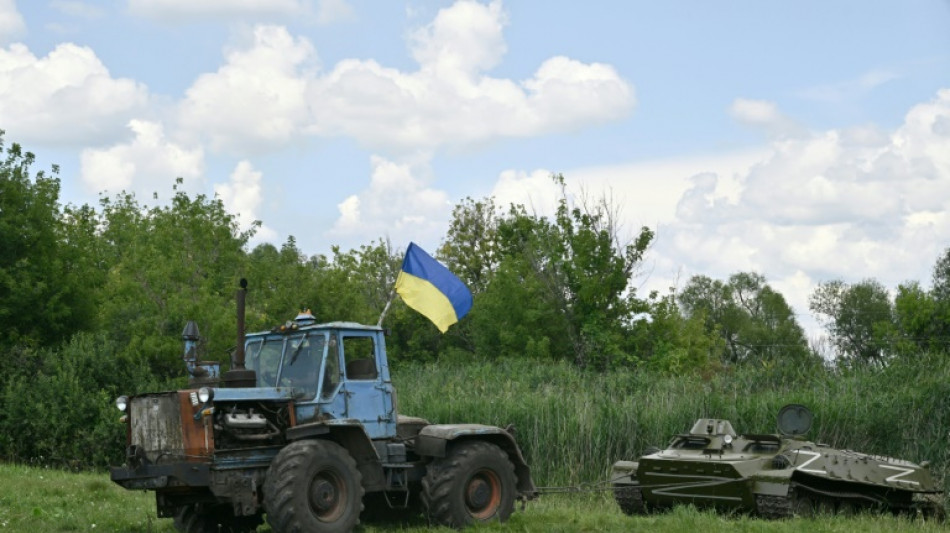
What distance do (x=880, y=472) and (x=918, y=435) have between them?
406 cm

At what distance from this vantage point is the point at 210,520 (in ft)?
45.4

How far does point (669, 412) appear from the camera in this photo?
21.3 meters

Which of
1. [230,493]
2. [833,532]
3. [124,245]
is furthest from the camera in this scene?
[124,245]

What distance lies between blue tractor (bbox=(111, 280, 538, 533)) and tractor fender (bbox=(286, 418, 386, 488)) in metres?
0.01

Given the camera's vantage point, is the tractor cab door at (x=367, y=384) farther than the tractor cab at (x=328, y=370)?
Yes

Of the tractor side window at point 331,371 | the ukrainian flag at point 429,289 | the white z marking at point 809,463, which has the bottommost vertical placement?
the white z marking at point 809,463

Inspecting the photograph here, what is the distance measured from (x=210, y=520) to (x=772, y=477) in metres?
7.33

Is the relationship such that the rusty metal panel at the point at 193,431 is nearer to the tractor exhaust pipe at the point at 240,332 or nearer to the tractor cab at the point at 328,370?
the tractor exhaust pipe at the point at 240,332

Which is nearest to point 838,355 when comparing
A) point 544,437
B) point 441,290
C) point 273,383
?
point 544,437

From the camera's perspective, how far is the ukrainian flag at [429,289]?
655 inches

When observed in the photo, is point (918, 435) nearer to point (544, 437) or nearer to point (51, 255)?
point (544, 437)

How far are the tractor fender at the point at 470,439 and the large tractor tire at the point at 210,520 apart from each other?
2243 mm

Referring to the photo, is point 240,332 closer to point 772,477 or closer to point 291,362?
point 291,362

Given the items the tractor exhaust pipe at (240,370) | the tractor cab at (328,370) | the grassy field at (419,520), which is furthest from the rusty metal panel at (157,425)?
the grassy field at (419,520)
